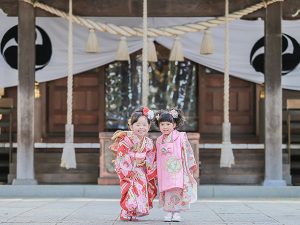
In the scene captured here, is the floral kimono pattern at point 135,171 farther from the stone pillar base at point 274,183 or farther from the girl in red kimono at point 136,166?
the stone pillar base at point 274,183

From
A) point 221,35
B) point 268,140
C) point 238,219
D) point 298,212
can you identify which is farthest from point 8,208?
point 221,35

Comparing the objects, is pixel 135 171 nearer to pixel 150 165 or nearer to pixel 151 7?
pixel 150 165

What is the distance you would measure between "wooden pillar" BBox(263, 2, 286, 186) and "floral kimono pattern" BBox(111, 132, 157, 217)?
4521 millimetres

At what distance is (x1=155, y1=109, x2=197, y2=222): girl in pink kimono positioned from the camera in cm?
679

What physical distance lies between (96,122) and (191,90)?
7.62 ft

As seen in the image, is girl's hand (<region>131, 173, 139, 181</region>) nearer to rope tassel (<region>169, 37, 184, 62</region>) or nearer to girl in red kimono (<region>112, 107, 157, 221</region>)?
girl in red kimono (<region>112, 107, 157, 221</region>)

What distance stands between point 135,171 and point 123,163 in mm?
166

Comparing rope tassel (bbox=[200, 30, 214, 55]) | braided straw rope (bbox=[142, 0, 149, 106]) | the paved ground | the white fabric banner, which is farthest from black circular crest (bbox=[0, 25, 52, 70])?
the paved ground

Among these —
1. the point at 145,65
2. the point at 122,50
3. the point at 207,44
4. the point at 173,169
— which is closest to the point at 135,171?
the point at 173,169

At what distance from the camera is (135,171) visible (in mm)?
6863

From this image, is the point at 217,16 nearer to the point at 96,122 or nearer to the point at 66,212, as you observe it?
the point at 96,122

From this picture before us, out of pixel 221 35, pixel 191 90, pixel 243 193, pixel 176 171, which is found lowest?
pixel 243 193

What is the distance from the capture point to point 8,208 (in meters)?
8.21

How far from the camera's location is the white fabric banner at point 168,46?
12.4 metres
